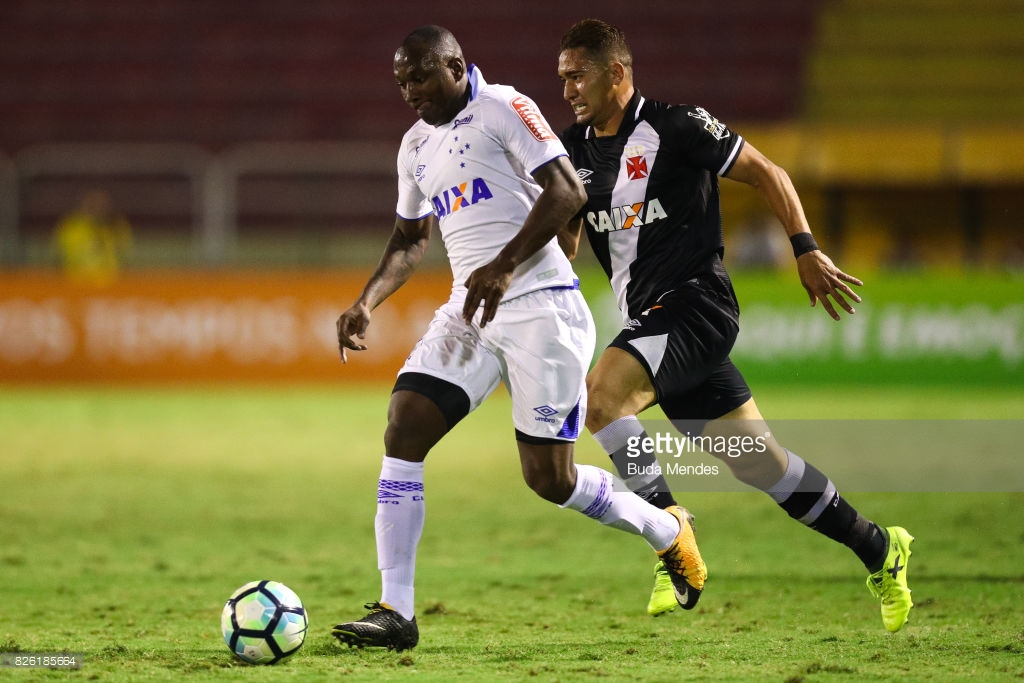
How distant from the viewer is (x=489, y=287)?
4.43 m

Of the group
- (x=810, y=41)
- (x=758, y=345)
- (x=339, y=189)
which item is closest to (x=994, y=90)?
(x=810, y=41)

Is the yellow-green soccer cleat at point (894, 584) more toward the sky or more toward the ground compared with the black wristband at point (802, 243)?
more toward the ground

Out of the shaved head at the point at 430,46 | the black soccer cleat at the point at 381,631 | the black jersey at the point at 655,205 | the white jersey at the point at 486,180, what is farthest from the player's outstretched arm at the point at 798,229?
the black soccer cleat at the point at 381,631

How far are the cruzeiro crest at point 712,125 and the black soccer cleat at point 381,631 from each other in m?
2.36

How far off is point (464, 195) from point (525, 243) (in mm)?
477

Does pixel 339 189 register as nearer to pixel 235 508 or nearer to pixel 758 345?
pixel 758 345

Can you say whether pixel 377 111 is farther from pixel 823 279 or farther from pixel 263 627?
pixel 263 627

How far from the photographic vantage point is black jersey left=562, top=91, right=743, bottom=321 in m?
5.23

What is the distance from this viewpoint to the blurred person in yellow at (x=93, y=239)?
50.2 ft

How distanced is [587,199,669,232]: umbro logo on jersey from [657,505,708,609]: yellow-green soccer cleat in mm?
1294

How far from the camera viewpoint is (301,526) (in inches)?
295

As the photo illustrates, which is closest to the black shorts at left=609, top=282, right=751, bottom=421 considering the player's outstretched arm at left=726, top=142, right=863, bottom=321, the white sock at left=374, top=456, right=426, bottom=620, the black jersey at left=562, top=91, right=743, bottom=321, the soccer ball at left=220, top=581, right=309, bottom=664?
the black jersey at left=562, top=91, right=743, bottom=321

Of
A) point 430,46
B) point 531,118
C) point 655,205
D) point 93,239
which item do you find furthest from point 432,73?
point 93,239

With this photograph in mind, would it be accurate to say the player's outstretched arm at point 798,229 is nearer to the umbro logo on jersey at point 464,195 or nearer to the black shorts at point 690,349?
the black shorts at point 690,349
